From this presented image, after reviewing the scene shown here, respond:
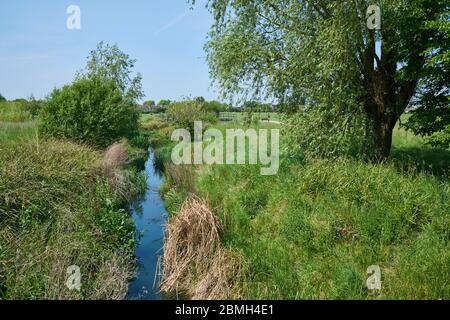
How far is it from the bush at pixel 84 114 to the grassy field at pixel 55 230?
23.3ft

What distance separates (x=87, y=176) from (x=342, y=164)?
7604 mm

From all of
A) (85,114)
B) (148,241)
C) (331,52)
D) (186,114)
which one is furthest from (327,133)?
(186,114)

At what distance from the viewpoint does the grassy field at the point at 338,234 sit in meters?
6.44

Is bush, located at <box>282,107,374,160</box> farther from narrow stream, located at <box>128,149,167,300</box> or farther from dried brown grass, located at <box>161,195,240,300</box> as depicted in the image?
dried brown grass, located at <box>161,195,240,300</box>

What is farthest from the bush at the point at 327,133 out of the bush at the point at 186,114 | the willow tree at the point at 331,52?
the bush at the point at 186,114

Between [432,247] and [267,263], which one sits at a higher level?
[432,247]

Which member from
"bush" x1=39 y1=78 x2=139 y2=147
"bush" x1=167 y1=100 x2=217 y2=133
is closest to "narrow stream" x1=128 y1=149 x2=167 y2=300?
"bush" x1=39 y1=78 x2=139 y2=147

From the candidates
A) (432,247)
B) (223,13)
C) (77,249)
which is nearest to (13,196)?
(77,249)

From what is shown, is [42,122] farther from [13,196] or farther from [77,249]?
[77,249]

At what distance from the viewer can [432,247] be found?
6770 millimetres

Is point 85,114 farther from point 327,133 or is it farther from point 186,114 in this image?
point 186,114

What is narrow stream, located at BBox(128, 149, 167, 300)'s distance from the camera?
25.9 feet

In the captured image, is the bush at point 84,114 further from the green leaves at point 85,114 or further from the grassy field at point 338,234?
the grassy field at point 338,234

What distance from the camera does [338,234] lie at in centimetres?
806
